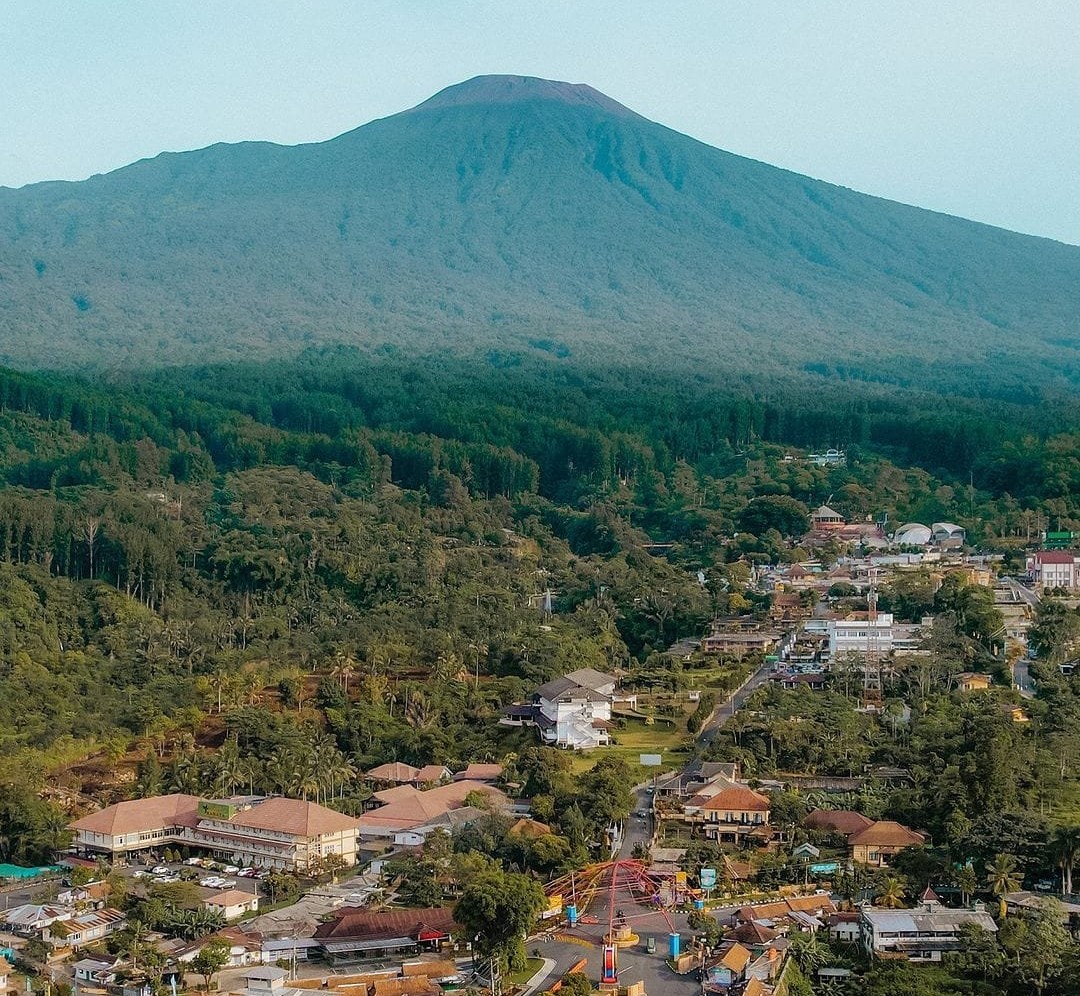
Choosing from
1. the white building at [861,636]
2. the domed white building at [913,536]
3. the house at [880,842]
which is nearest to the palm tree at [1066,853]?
the house at [880,842]

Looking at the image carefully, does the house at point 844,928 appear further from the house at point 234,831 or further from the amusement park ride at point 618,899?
the house at point 234,831

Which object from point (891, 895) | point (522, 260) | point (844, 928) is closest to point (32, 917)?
point (844, 928)

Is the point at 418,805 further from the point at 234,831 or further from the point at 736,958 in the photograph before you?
the point at 736,958

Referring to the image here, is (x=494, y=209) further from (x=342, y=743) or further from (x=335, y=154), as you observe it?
(x=342, y=743)

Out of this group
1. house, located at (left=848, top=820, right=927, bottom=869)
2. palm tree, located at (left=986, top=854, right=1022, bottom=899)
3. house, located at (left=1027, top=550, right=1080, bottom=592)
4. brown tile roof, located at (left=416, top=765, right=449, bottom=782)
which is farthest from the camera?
house, located at (left=1027, top=550, right=1080, bottom=592)

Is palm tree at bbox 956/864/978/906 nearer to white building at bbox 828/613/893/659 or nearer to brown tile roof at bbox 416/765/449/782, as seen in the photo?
brown tile roof at bbox 416/765/449/782

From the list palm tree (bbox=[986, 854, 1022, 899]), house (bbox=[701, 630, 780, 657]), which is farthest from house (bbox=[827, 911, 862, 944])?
house (bbox=[701, 630, 780, 657])

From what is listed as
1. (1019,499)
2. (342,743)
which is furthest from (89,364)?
(342,743)

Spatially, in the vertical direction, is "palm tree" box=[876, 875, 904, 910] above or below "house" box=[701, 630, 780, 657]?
below
